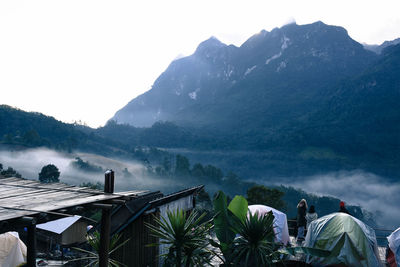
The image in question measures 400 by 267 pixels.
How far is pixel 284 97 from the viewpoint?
154375 mm

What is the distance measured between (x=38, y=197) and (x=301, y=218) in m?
11.7

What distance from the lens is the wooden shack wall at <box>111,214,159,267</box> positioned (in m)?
10.7

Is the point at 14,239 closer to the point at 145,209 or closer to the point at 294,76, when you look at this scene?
the point at 145,209

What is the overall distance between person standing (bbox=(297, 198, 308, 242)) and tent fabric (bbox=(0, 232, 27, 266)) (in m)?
12.0

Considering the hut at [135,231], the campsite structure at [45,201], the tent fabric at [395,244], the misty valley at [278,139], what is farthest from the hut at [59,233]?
the misty valley at [278,139]

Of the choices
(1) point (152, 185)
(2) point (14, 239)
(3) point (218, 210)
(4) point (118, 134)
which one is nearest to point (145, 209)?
(3) point (218, 210)

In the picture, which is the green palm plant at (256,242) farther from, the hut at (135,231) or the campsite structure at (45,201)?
the campsite structure at (45,201)

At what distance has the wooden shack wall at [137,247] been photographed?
10.7m

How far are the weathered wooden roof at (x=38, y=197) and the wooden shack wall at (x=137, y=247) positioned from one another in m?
4.42

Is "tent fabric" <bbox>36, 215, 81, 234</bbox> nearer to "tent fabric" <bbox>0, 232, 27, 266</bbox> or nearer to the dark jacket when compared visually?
"tent fabric" <bbox>0, 232, 27, 266</bbox>

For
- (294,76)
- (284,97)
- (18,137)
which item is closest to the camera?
(18,137)

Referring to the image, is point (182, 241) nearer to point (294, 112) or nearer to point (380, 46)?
point (294, 112)

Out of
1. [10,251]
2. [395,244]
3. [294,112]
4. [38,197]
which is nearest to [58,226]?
[10,251]

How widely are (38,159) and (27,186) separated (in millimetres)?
97127
